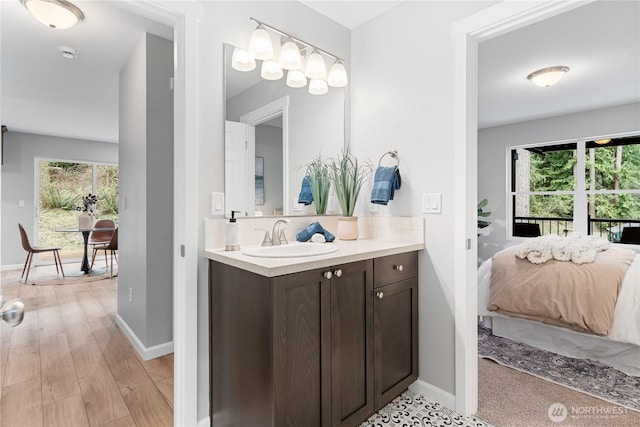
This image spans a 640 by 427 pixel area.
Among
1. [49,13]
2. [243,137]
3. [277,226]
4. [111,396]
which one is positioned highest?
[49,13]

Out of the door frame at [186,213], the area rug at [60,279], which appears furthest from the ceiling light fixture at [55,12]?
the area rug at [60,279]

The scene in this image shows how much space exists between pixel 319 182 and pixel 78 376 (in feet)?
6.76

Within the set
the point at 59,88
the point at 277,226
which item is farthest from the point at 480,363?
the point at 59,88

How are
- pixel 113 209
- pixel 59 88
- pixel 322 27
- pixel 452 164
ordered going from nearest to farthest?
pixel 452 164 → pixel 322 27 → pixel 59 88 → pixel 113 209

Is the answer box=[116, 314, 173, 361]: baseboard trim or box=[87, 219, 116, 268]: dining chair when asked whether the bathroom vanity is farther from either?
box=[87, 219, 116, 268]: dining chair

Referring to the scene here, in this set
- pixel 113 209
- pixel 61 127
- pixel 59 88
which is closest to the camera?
pixel 59 88

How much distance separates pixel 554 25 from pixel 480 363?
256cm

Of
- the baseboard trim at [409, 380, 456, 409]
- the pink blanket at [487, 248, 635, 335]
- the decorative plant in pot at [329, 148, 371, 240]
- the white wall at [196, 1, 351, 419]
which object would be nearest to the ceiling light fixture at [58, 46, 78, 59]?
the white wall at [196, 1, 351, 419]

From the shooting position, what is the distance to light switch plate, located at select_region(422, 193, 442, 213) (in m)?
1.95

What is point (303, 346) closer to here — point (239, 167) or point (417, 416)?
point (417, 416)

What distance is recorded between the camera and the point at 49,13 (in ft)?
6.87

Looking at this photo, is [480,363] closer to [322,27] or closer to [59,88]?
[322,27]

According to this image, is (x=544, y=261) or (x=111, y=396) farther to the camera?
(x=544, y=261)

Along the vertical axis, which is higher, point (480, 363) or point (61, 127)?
point (61, 127)
